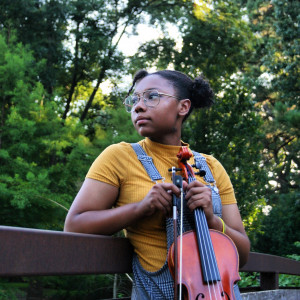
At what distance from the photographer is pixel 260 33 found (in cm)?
2148

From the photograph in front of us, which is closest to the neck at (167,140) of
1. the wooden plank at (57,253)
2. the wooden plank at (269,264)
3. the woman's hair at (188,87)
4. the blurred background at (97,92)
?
the woman's hair at (188,87)

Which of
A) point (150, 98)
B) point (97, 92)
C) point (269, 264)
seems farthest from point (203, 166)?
point (97, 92)

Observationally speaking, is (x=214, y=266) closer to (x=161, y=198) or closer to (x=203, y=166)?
(x=161, y=198)

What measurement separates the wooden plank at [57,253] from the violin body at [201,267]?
266 millimetres

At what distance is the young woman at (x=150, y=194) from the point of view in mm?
1853

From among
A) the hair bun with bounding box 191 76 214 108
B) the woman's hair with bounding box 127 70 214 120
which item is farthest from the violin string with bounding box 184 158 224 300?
the hair bun with bounding box 191 76 214 108

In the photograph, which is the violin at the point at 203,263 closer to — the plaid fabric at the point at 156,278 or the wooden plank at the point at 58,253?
the plaid fabric at the point at 156,278

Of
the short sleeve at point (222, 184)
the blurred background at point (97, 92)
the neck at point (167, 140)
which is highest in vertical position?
the blurred background at point (97, 92)

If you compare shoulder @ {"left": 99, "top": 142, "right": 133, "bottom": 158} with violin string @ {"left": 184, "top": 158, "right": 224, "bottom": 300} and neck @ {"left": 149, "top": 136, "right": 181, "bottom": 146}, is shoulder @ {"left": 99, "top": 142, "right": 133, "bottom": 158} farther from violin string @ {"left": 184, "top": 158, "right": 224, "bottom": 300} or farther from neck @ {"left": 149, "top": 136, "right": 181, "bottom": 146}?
violin string @ {"left": 184, "top": 158, "right": 224, "bottom": 300}

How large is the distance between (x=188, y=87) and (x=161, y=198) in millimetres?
947

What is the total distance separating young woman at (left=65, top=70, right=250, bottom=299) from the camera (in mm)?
1853

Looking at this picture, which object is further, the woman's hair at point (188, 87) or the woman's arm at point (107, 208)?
the woman's hair at point (188, 87)

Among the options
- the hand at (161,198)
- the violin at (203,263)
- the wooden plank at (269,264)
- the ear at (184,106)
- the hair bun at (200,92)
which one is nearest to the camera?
the violin at (203,263)

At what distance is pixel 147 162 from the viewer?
212 centimetres
